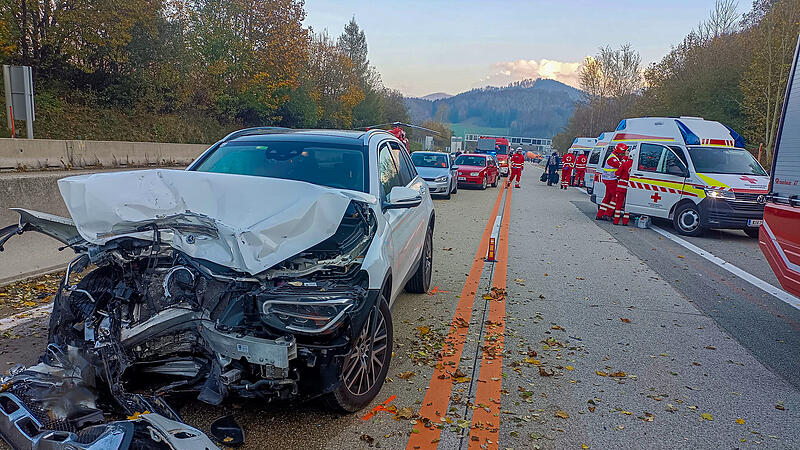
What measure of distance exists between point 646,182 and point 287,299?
40.3ft

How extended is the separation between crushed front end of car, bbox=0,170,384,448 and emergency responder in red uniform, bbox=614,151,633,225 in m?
11.7

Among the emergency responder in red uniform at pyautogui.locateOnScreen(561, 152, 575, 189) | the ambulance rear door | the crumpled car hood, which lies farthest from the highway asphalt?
the emergency responder in red uniform at pyautogui.locateOnScreen(561, 152, 575, 189)

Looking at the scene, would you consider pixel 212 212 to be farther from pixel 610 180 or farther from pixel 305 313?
pixel 610 180

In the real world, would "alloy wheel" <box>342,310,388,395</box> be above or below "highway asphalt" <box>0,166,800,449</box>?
above

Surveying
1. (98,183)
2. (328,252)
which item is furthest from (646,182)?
(98,183)

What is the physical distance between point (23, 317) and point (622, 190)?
41.5 feet

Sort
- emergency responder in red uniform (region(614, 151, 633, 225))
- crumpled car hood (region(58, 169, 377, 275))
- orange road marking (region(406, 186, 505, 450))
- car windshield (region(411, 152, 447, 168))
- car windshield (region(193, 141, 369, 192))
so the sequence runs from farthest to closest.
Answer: car windshield (region(411, 152, 447, 168)), emergency responder in red uniform (region(614, 151, 633, 225)), car windshield (region(193, 141, 369, 192)), orange road marking (region(406, 186, 505, 450)), crumpled car hood (region(58, 169, 377, 275))

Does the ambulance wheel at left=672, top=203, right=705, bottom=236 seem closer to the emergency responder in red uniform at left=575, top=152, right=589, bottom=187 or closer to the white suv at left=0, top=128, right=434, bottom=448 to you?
the white suv at left=0, top=128, right=434, bottom=448

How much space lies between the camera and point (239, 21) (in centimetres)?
2783

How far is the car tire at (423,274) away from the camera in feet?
19.3

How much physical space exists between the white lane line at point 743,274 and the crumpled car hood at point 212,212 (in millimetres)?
6029

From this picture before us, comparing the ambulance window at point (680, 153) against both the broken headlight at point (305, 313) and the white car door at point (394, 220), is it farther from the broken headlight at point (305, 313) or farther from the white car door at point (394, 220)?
the broken headlight at point (305, 313)

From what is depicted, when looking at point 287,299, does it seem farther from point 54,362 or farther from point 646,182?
point 646,182

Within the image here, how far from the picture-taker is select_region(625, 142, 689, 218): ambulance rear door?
12.2m
